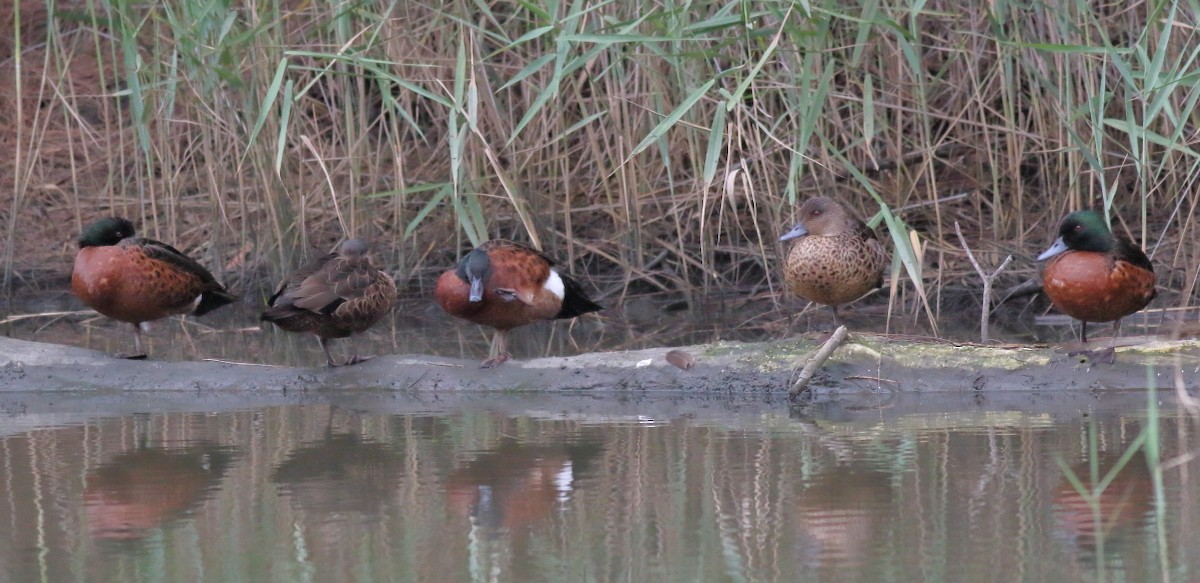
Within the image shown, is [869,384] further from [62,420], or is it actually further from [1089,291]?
[62,420]

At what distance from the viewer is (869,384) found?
484 cm

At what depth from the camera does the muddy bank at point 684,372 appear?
186 inches

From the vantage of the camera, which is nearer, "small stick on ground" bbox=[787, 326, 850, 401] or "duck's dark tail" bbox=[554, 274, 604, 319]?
"small stick on ground" bbox=[787, 326, 850, 401]

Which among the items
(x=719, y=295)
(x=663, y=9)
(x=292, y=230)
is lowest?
(x=719, y=295)

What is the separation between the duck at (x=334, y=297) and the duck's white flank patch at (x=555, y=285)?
583 mm

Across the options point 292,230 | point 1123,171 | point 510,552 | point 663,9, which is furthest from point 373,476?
point 1123,171

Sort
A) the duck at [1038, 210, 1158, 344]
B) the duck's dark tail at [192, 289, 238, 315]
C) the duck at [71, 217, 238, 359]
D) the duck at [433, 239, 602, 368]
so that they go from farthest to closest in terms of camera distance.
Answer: the duck's dark tail at [192, 289, 238, 315] < the duck at [71, 217, 238, 359] < the duck at [433, 239, 602, 368] < the duck at [1038, 210, 1158, 344]

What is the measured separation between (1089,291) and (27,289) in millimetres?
5908

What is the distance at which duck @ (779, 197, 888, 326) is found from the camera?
5.88 m

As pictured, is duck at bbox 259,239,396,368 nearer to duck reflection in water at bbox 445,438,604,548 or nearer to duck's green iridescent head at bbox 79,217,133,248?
duck's green iridescent head at bbox 79,217,133,248

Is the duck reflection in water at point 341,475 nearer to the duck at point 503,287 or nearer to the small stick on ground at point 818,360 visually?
the duck at point 503,287

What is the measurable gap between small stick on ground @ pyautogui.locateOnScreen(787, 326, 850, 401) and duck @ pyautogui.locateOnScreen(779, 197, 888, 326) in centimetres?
109

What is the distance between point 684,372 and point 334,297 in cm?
130

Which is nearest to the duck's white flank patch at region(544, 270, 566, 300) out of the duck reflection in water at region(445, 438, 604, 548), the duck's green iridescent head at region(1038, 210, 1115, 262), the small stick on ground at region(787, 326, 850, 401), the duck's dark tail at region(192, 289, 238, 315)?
the small stick on ground at region(787, 326, 850, 401)
